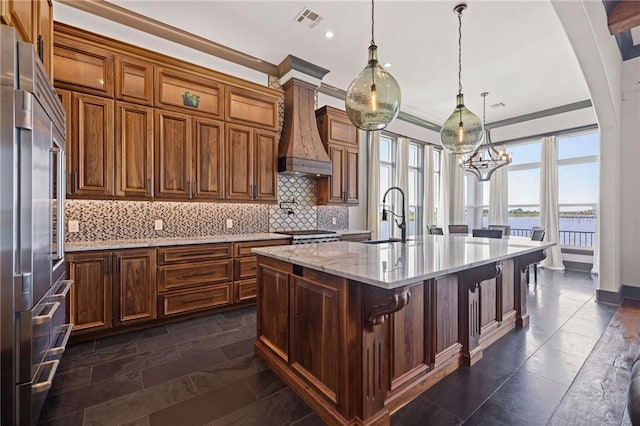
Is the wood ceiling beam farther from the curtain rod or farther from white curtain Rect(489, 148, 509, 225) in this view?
white curtain Rect(489, 148, 509, 225)

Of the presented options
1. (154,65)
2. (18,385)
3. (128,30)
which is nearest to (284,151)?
(154,65)

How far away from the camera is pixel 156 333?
2.99 m

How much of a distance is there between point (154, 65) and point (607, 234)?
6.47m

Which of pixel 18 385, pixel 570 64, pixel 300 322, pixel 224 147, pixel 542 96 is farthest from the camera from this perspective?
pixel 542 96

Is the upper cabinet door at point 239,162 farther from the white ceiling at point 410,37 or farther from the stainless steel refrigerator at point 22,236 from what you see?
the stainless steel refrigerator at point 22,236

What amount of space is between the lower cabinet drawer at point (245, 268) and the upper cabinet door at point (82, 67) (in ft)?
7.62

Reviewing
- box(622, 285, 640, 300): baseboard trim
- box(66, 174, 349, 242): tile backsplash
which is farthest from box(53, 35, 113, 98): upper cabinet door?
box(622, 285, 640, 300): baseboard trim

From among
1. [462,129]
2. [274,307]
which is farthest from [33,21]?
[462,129]

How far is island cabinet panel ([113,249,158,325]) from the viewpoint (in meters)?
2.86

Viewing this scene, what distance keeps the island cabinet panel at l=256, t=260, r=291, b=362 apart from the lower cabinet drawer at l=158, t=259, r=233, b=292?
123cm

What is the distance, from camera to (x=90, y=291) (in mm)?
2719

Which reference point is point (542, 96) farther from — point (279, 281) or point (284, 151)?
point (279, 281)

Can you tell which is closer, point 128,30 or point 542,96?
point 128,30

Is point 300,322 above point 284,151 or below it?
below
